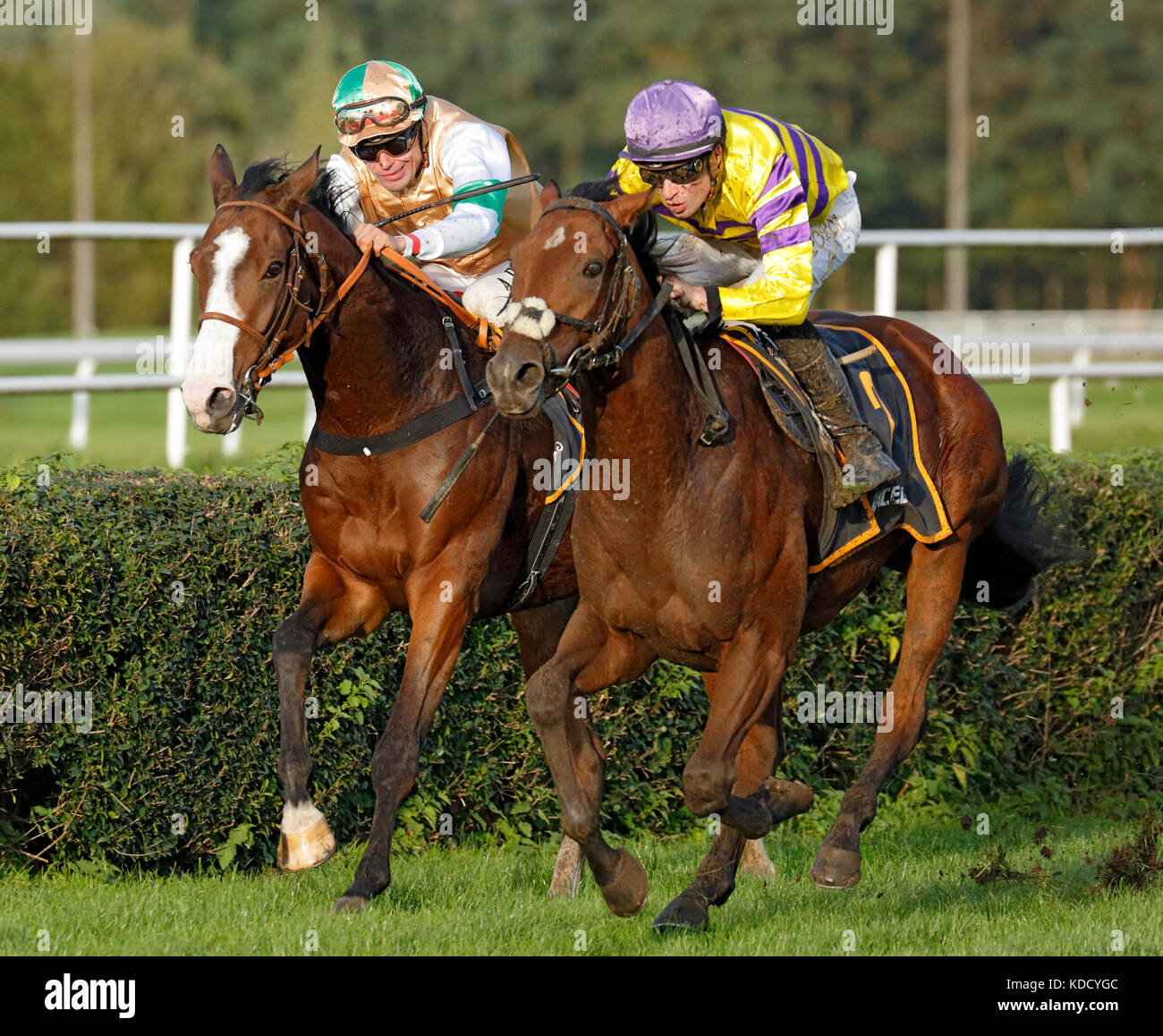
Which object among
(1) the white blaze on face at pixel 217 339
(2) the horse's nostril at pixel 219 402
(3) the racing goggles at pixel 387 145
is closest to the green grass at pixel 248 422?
(3) the racing goggles at pixel 387 145

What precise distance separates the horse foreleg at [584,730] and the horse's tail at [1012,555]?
191 centimetres

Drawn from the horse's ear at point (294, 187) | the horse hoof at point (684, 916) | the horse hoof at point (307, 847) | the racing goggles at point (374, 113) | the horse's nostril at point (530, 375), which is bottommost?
the horse hoof at point (684, 916)

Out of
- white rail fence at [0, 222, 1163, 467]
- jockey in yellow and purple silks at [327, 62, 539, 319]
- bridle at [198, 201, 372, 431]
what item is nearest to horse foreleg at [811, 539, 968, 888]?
jockey in yellow and purple silks at [327, 62, 539, 319]

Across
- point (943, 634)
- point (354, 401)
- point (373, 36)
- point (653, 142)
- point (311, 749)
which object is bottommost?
point (311, 749)

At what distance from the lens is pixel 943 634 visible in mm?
5664

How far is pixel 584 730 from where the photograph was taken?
4.66 meters

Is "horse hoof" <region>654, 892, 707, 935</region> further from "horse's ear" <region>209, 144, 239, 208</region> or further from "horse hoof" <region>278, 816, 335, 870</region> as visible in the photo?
"horse's ear" <region>209, 144, 239, 208</region>

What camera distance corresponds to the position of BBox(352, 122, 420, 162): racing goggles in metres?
5.48

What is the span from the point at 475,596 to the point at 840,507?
1.12 metres

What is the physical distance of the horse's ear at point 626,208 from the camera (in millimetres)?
4207

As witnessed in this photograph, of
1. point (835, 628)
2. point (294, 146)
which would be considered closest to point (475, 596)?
point (835, 628)

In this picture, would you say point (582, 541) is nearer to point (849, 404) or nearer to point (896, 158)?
point (849, 404)

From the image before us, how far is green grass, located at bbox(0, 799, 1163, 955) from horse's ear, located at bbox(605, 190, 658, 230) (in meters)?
1.96

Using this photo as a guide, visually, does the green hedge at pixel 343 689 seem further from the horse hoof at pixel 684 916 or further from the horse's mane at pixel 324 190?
the horse hoof at pixel 684 916
